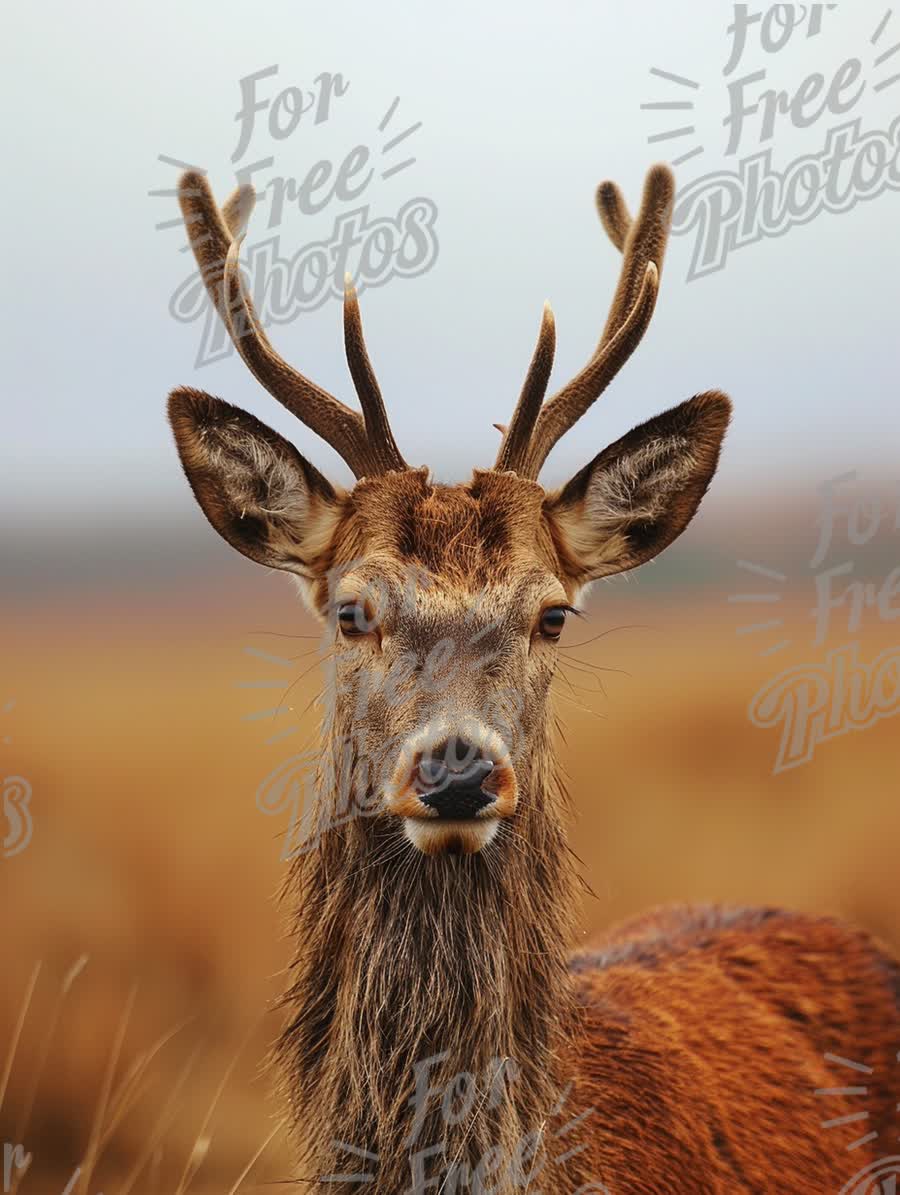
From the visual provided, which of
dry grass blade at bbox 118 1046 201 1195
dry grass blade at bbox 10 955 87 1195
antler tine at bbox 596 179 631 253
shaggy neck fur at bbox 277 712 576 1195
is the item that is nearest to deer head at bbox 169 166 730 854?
shaggy neck fur at bbox 277 712 576 1195

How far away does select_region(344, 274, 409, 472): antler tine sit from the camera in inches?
121

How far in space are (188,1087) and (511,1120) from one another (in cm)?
373

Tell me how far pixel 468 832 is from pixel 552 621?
65cm

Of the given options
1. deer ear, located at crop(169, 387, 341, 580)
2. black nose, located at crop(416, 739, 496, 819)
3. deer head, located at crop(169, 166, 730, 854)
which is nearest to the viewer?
black nose, located at crop(416, 739, 496, 819)

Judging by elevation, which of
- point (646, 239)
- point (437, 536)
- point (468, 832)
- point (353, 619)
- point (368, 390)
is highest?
point (646, 239)

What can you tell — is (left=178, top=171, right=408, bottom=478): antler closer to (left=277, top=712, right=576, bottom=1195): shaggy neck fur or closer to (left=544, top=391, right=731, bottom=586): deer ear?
(left=544, top=391, right=731, bottom=586): deer ear

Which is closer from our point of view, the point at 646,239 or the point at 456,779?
the point at 456,779

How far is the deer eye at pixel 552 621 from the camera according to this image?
2912 millimetres

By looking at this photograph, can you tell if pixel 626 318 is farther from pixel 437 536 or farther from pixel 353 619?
pixel 353 619

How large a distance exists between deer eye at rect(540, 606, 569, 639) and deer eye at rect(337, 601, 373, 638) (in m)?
0.41

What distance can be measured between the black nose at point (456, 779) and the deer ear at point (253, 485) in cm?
90

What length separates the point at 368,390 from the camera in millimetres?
3082

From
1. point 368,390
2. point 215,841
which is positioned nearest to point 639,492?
point 368,390

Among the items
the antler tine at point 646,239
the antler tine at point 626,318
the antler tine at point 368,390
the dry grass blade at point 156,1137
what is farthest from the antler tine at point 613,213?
the dry grass blade at point 156,1137
